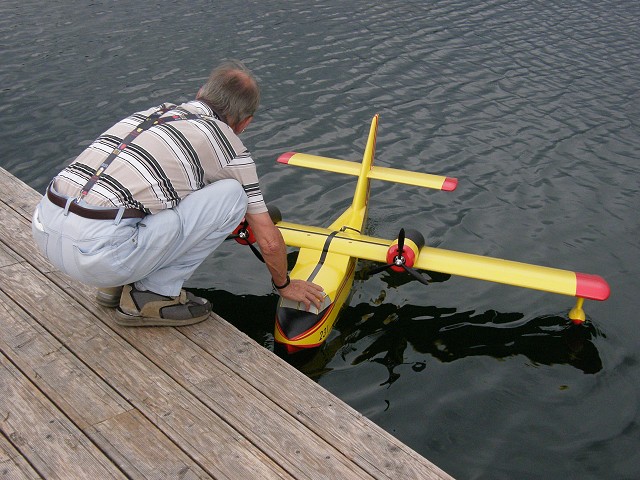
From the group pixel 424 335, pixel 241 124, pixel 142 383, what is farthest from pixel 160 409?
pixel 424 335

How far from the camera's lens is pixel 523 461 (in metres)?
5.94

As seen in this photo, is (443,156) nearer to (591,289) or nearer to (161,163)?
(591,289)

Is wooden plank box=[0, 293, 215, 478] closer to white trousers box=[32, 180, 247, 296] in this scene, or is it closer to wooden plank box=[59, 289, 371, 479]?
wooden plank box=[59, 289, 371, 479]

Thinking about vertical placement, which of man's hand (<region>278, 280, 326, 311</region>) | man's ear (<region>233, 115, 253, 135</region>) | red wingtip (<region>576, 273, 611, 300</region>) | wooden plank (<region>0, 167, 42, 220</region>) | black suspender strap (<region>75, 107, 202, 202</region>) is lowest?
red wingtip (<region>576, 273, 611, 300</region>)

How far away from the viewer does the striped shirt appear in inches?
202

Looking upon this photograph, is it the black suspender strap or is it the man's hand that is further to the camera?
the man's hand

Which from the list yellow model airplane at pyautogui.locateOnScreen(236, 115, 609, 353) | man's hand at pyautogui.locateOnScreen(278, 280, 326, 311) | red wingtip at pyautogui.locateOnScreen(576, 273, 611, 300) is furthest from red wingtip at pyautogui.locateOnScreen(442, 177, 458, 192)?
man's hand at pyautogui.locateOnScreen(278, 280, 326, 311)

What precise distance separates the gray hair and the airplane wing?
2320 mm

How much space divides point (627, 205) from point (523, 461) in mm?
6133

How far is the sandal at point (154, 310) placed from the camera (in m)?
5.77

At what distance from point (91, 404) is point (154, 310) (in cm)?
110

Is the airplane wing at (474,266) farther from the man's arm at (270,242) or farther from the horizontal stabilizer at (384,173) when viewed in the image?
the man's arm at (270,242)

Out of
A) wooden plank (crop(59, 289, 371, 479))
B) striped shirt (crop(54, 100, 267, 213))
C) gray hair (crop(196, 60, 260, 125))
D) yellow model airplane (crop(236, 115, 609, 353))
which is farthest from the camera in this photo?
yellow model airplane (crop(236, 115, 609, 353))

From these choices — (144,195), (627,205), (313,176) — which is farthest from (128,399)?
(627,205)
